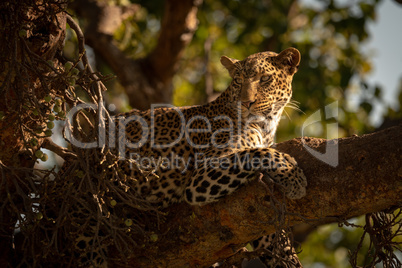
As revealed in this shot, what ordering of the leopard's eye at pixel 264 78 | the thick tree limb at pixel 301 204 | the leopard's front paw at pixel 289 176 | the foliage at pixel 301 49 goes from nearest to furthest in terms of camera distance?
the thick tree limb at pixel 301 204, the leopard's front paw at pixel 289 176, the leopard's eye at pixel 264 78, the foliage at pixel 301 49

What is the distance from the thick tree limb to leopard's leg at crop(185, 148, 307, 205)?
0.29ft

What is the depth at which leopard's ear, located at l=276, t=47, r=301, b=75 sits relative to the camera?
24.8 feet

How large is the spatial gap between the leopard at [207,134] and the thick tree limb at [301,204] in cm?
27

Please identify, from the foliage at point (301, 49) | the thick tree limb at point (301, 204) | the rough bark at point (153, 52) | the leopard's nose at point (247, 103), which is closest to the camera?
the thick tree limb at point (301, 204)

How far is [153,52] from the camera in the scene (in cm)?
1213

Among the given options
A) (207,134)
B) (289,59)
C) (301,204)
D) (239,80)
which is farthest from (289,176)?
(289,59)

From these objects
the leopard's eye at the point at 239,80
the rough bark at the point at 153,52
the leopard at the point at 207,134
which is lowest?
the leopard at the point at 207,134

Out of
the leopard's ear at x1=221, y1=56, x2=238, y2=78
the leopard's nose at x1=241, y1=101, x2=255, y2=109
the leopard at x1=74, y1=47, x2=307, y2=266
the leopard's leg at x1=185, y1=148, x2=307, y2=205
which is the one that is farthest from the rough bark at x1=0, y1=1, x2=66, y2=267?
the leopard's ear at x1=221, y1=56, x2=238, y2=78

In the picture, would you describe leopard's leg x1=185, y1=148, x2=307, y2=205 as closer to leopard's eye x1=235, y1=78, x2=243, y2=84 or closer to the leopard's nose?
the leopard's nose

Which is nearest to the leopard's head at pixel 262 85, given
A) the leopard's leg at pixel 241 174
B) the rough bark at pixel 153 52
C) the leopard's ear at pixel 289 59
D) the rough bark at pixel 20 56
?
the leopard's ear at pixel 289 59

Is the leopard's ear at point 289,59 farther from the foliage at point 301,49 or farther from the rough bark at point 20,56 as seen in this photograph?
the foliage at point 301,49

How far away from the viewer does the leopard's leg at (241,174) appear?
18.0 feet

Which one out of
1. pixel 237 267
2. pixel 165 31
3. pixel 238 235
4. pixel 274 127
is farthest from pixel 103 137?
pixel 165 31

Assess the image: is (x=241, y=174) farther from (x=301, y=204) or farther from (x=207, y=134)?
(x=207, y=134)
